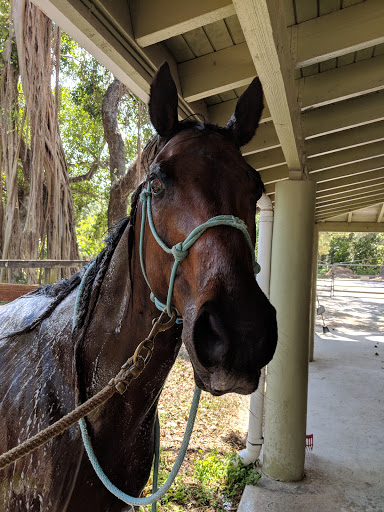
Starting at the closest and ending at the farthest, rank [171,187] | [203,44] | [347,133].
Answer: [171,187] → [203,44] → [347,133]

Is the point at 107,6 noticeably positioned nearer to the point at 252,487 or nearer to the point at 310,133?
the point at 310,133

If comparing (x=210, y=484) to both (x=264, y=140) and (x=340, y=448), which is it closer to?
(x=340, y=448)

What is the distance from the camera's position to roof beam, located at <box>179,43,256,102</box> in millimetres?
1902

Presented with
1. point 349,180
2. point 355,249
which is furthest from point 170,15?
point 355,249

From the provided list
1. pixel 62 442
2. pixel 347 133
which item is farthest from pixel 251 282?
pixel 347 133

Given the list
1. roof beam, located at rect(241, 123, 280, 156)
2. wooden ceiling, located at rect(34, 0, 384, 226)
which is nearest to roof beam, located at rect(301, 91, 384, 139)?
wooden ceiling, located at rect(34, 0, 384, 226)

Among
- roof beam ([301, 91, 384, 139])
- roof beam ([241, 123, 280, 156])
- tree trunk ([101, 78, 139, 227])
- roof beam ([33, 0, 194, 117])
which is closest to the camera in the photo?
roof beam ([33, 0, 194, 117])

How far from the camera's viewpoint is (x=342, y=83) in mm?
2201

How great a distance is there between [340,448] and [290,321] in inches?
70.4

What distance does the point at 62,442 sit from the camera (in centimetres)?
132

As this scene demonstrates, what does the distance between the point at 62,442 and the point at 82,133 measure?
1055 cm

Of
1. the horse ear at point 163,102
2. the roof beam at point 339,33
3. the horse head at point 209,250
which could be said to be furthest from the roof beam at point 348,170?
the horse ear at point 163,102

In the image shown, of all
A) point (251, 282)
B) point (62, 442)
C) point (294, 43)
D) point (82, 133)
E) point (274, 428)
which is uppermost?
point (82, 133)

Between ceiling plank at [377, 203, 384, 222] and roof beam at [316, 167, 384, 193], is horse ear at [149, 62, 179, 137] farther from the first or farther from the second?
ceiling plank at [377, 203, 384, 222]
